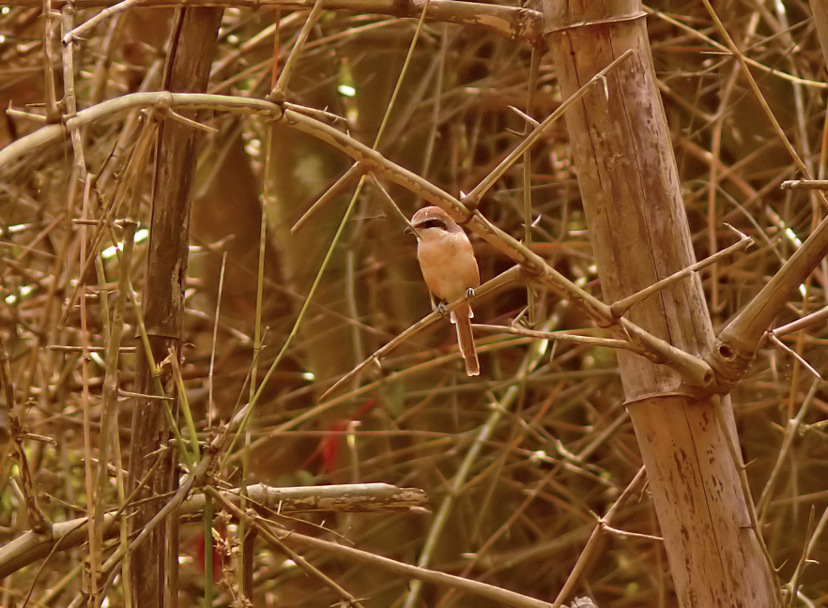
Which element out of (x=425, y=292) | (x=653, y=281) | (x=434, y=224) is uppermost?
(x=434, y=224)

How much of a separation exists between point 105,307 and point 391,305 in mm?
2851

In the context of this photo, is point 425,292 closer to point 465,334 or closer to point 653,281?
point 465,334

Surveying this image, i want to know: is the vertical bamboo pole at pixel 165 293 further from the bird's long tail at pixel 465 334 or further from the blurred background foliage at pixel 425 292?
the blurred background foliage at pixel 425 292

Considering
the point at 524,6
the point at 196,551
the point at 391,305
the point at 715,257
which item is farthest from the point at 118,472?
the point at 391,305

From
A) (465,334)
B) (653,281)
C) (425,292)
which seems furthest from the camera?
(425,292)

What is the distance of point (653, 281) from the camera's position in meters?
1.45

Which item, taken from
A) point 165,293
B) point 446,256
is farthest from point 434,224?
point 165,293

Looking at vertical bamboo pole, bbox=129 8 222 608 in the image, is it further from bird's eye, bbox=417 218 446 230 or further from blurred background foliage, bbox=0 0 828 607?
blurred background foliage, bbox=0 0 828 607

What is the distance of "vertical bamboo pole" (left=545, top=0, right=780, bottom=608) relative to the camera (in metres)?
1.41

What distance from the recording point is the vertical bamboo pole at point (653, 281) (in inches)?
55.4

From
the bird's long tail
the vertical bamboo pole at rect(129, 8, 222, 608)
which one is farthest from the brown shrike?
the vertical bamboo pole at rect(129, 8, 222, 608)

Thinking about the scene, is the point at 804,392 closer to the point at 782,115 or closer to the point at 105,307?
the point at 782,115

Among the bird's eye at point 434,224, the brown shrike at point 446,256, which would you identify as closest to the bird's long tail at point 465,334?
the brown shrike at point 446,256

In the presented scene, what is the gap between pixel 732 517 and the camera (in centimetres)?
140
